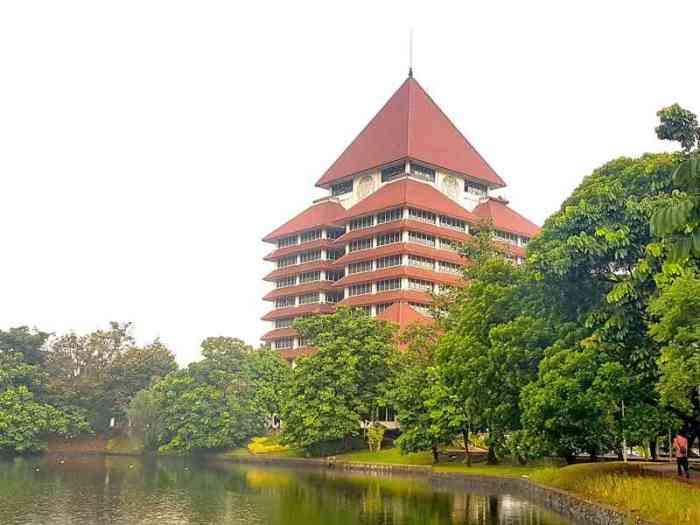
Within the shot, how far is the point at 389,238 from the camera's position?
92875 mm

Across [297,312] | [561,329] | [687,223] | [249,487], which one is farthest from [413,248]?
[687,223]

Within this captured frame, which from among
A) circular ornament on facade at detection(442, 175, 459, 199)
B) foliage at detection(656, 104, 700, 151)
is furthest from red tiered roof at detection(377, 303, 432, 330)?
foliage at detection(656, 104, 700, 151)

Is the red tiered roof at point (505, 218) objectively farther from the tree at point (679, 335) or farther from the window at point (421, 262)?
the tree at point (679, 335)

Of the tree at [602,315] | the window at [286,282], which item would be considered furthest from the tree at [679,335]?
the window at [286,282]

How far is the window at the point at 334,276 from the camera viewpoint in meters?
100

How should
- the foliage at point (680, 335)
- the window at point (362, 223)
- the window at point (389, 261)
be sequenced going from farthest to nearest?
the window at point (362, 223), the window at point (389, 261), the foliage at point (680, 335)

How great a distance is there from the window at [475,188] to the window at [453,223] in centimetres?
983

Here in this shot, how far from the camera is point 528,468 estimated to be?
43.4 metres

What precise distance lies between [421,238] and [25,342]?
155ft

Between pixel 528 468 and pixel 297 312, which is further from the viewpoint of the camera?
pixel 297 312

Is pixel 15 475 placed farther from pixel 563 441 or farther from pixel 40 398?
pixel 563 441

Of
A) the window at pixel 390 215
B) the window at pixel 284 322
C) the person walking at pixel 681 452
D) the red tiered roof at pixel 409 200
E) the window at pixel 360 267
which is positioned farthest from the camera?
the window at pixel 284 322

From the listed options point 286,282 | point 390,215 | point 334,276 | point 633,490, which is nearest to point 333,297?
point 334,276

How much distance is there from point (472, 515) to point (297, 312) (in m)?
72.8
